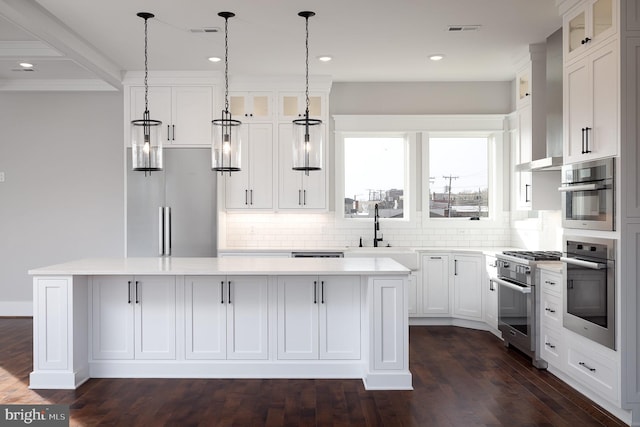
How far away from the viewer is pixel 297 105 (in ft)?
22.1

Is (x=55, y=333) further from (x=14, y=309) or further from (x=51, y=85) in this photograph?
(x=51, y=85)

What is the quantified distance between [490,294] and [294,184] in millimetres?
2627

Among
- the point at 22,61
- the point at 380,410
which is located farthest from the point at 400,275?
the point at 22,61

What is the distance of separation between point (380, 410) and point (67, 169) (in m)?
5.38

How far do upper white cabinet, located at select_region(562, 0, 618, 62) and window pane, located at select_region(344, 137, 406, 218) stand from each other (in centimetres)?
303

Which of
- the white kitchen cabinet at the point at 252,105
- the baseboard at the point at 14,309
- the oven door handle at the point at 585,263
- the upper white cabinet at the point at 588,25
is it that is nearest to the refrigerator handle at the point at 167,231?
the white kitchen cabinet at the point at 252,105

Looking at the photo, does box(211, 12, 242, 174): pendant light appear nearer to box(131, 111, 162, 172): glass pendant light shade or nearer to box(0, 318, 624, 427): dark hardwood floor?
box(131, 111, 162, 172): glass pendant light shade

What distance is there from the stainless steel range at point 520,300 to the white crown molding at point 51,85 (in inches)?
205

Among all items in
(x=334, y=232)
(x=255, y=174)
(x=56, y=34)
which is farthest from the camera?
(x=334, y=232)

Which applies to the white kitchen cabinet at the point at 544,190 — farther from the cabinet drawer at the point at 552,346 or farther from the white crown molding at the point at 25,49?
the white crown molding at the point at 25,49

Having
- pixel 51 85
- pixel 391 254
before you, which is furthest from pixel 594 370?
pixel 51 85

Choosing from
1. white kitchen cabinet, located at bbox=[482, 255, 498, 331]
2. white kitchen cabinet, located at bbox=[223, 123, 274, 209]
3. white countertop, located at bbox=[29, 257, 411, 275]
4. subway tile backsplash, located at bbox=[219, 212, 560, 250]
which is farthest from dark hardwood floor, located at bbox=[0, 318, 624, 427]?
white kitchen cabinet, located at bbox=[223, 123, 274, 209]

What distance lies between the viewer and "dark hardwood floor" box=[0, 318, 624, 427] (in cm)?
353

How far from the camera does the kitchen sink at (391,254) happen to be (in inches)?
250
